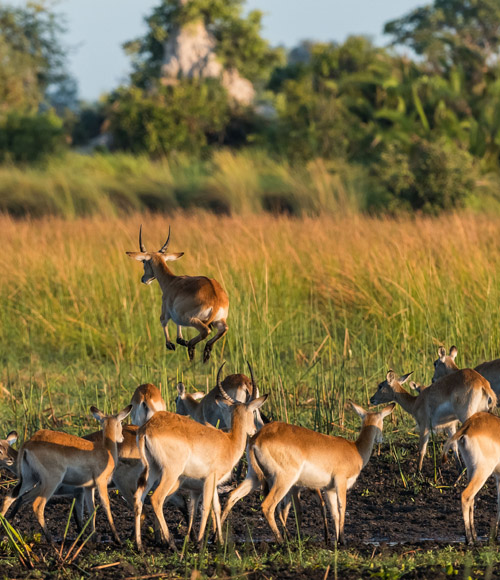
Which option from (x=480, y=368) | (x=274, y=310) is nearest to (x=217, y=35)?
(x=274, y=310)

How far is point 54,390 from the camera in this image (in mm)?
8891

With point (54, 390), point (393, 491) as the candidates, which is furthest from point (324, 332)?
point (393, 491)

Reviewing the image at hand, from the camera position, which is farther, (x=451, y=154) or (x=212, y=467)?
(x=451, y=154)

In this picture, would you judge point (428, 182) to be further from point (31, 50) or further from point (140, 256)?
point (31, 50)

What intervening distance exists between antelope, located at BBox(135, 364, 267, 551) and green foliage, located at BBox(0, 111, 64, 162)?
24274mm

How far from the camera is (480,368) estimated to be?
6695mm

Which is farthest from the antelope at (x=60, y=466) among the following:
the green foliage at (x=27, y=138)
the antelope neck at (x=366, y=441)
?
the green foliage at (x=27, y=138)

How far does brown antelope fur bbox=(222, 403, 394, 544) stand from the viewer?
4641mm

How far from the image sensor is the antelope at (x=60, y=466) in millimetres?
4672

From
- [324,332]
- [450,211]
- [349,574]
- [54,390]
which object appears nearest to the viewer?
[349,574]

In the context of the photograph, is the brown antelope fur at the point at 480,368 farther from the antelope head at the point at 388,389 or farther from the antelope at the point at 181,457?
the antelope at the point at 181,457

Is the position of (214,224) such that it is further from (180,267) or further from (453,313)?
(453,313)

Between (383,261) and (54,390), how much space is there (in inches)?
158

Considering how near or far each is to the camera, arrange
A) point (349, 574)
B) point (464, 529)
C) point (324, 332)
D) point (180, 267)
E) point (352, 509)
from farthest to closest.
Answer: point (180, 267)
point (324, 332)
point (352, 509)
point (464, 529)
point (349, 574)
